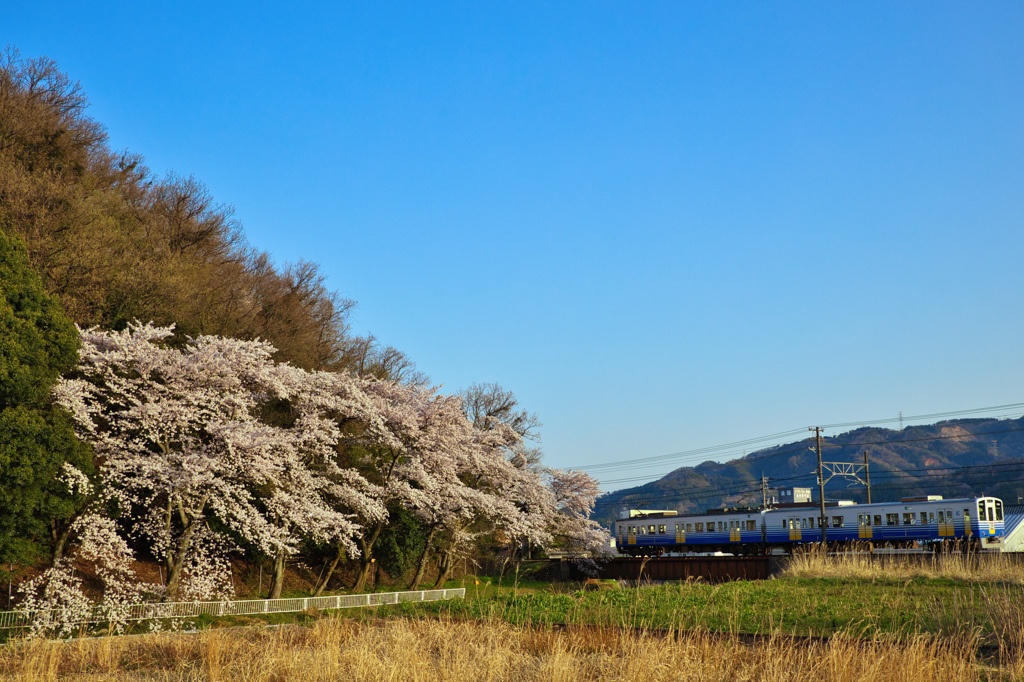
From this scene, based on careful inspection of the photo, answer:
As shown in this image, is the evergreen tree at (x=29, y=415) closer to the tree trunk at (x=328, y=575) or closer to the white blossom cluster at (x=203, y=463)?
the white blossom cluster at (x=203, y=463)

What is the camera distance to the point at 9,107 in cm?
2202

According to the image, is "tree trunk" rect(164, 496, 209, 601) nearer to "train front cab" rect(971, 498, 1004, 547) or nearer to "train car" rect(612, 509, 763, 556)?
"train car" rect(612, 509, 763, 556)

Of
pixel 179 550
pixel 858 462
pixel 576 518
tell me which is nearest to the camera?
pixel 179 550

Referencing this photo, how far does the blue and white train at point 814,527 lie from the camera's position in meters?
35.7

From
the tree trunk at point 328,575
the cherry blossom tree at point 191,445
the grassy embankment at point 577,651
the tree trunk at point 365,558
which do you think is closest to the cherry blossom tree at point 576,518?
the tree trunk at point 365,558

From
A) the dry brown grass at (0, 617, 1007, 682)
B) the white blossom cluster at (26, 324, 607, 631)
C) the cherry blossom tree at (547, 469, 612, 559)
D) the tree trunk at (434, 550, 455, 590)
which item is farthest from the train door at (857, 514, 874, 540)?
the dry brown grass at (0, 617, 1007, 682)

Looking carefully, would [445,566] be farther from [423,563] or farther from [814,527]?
[814,527]

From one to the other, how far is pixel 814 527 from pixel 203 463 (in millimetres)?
33161

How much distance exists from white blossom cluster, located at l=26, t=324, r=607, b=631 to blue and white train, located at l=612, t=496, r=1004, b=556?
2316cm

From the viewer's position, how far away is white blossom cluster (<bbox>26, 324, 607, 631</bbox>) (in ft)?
56.1

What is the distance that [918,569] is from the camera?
22281mm

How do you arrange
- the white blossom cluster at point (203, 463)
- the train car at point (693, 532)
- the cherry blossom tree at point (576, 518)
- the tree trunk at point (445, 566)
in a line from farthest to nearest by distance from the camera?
1. the train car at point (693, 532)
2. the cherry blossom tree at point (576, 518)
3. the tree trunk at point (445, 566)
4. the white blossom cluster at point (203, 463)

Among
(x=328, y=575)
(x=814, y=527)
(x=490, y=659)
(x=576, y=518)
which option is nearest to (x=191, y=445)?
(x=328, y=575)

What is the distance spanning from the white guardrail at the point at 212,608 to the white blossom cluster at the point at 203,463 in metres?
0.31
